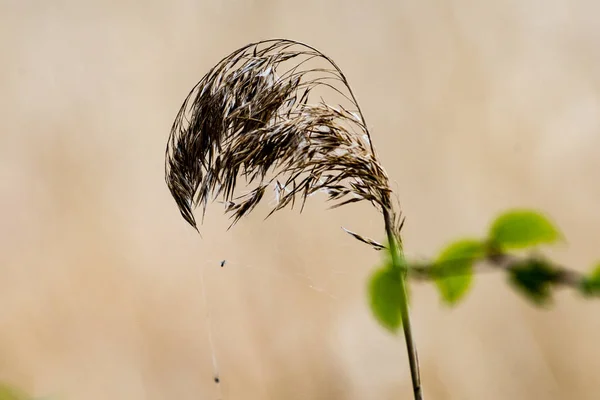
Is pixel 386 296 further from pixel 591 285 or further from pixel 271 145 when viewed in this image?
pixel 271 145

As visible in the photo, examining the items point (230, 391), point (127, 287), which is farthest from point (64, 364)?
point (230, 391)

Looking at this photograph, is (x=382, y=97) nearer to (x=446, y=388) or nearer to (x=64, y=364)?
(x=446, y=388)

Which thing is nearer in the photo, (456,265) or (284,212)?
(456,265)

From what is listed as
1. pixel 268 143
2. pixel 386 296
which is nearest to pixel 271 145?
pixel 268 143

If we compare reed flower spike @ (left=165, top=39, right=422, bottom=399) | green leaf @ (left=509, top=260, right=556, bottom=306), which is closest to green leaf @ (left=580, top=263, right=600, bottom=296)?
green leaf @ (left=509, top=260, right=556, bottom=306)

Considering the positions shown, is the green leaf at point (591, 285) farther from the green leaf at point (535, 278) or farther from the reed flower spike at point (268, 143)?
the reed flower spike at point (268, 143)
